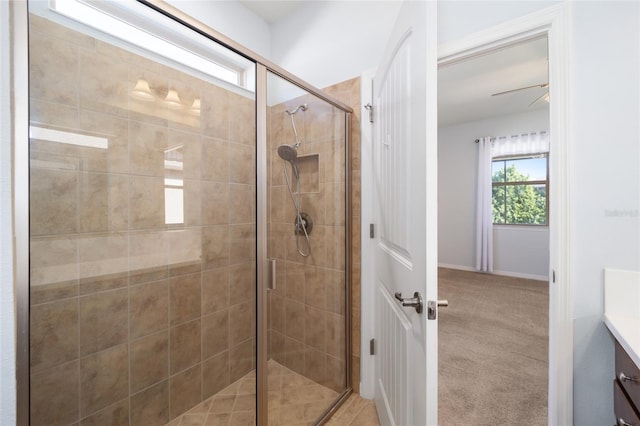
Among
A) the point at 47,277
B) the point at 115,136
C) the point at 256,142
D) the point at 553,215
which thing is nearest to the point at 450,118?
the point at 553,215

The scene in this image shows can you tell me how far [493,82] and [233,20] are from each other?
10.8 feet

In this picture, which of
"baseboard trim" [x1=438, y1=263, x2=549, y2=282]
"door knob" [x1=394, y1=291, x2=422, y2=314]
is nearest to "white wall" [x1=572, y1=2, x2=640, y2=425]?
"door knob" [x1=394, y1=291, x2=422, y2=314]

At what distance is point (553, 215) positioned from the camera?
3.77 ft

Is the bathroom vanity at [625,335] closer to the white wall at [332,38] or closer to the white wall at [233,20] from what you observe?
the white wall at [332,38]

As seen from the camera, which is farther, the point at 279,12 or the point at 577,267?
the point at 279,12

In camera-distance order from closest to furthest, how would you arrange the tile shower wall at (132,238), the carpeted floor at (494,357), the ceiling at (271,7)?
the tile shower wall at (132,238) < the carpeted floor at (494,357) < the ceiling at (271,7)

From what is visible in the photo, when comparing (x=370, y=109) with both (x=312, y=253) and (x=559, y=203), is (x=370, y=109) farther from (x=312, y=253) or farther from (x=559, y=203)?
(x=559, y=203)

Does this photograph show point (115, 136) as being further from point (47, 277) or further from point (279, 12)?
point (279, 12)

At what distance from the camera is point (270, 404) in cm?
132

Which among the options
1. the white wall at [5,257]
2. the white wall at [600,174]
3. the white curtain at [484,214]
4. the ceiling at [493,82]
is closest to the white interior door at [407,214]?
the white wall at [600,174]

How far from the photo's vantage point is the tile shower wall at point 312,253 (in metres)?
1.36

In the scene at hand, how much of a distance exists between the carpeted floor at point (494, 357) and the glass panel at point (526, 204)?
4.43ft

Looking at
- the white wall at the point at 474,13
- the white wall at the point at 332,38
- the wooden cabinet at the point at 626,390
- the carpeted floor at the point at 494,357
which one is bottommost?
the carpeted floor at the point at 494,357

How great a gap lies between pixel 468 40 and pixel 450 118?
13.0ft
